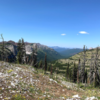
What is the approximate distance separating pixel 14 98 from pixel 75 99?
26.7 ft

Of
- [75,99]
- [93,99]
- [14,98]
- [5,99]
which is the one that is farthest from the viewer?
→ [75,99]

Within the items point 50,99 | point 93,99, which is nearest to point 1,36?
point 50,99

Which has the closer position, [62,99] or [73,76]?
[62,99]

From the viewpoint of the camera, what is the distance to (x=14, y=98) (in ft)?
31.8

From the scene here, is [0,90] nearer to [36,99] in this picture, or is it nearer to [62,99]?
[36,99]

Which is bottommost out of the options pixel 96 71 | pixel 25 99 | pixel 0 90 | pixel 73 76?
pixel 73 76

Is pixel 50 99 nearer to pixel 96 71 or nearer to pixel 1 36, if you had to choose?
pixel 1 36

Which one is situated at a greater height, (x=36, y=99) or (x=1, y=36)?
(x=1, y=36)

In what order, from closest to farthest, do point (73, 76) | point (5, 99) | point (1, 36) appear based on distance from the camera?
point (5, 99)
point (1, 36)
point (73, 76)

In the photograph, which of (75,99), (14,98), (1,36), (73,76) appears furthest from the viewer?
(73,76)

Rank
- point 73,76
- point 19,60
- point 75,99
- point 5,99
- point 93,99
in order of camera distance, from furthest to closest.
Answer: point 73,76 → point 19,60 → point 75,99 → point 93,99 → point 5,99

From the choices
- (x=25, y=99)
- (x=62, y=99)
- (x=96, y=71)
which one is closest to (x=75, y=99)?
(x=62, y=99)

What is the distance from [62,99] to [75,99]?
1822 millimetres

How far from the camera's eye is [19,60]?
219 ft
